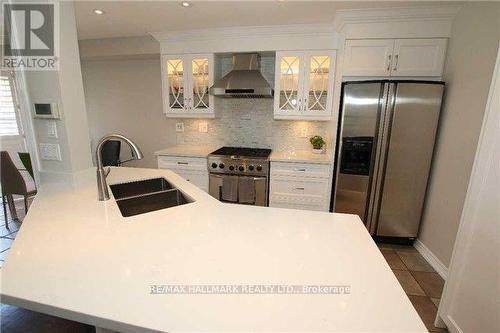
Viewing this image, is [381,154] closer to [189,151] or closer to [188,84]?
[189,151]

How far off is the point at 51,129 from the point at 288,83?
7.94ft

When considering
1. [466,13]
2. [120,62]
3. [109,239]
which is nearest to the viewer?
[109,239]

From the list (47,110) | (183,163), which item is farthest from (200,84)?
(47,110)

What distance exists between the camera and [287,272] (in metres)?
0.82

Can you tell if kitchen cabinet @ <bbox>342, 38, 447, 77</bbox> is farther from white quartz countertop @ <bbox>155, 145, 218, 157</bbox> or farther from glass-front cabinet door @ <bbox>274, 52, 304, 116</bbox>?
white quartz countertop @ <bbox>155, 145, 218, 157</bbox>

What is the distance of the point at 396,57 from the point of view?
8.00ft

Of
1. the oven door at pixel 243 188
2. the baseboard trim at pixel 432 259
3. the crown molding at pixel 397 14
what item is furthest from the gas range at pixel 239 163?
the baseboard trim at pixel 432 259

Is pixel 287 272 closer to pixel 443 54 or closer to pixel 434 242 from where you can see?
pixel 434 242

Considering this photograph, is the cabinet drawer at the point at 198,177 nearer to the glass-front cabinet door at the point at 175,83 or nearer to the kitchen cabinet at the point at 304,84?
the glass-front cabinet door at the point at 175,83

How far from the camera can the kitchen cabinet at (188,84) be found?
3.13m

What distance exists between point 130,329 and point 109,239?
483mm

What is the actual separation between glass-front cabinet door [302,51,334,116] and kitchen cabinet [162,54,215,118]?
1.23 meters

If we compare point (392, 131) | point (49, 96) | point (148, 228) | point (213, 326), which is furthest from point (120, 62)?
point (213, 326)

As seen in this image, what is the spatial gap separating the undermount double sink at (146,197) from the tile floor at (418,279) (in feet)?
6.39
